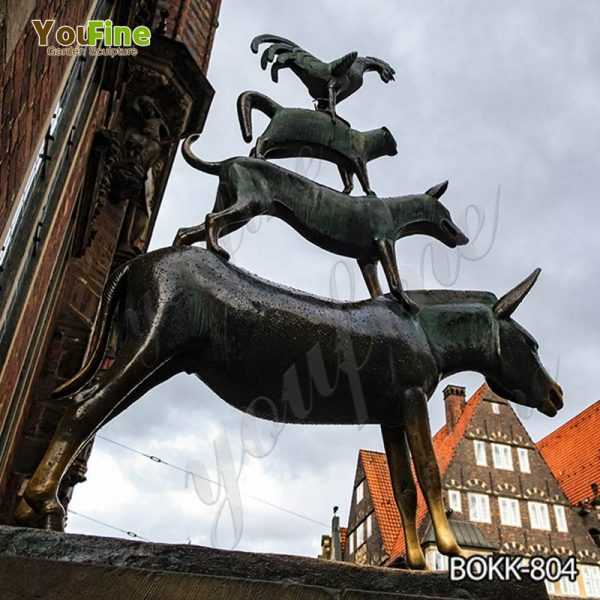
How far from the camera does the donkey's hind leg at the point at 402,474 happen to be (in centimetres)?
257

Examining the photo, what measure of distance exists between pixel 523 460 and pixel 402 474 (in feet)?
56.1

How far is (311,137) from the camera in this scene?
353cm

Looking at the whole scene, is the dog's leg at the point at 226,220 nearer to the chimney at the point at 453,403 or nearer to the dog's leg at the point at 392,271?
the dog's leg at the point at 392,271

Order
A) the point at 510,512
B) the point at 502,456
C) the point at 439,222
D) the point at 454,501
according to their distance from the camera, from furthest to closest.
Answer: the point at 502,456 → the point at 510,512 → the point at 454,501 → the point at 439,222

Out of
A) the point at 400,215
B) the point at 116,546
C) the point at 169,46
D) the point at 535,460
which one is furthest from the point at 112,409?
the point at 535,460

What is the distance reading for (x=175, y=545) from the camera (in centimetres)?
189

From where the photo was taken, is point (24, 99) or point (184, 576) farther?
point (24, 99)

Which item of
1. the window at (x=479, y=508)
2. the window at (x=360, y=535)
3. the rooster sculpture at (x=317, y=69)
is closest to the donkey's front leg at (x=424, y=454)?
the rooster sculpture at (x=317, y=69)

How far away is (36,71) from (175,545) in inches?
127

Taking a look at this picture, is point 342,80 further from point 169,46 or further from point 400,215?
point 169,46

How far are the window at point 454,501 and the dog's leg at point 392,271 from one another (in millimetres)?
14988

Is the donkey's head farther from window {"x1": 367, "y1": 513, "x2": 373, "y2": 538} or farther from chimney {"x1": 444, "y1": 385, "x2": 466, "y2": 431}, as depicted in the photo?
chimney {"x1": 444, "y1": 385, "x2": 466, "y2": 431}

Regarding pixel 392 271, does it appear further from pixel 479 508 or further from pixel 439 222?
pixel 479 508

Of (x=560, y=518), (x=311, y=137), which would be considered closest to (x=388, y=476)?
(x=560, y=518)
